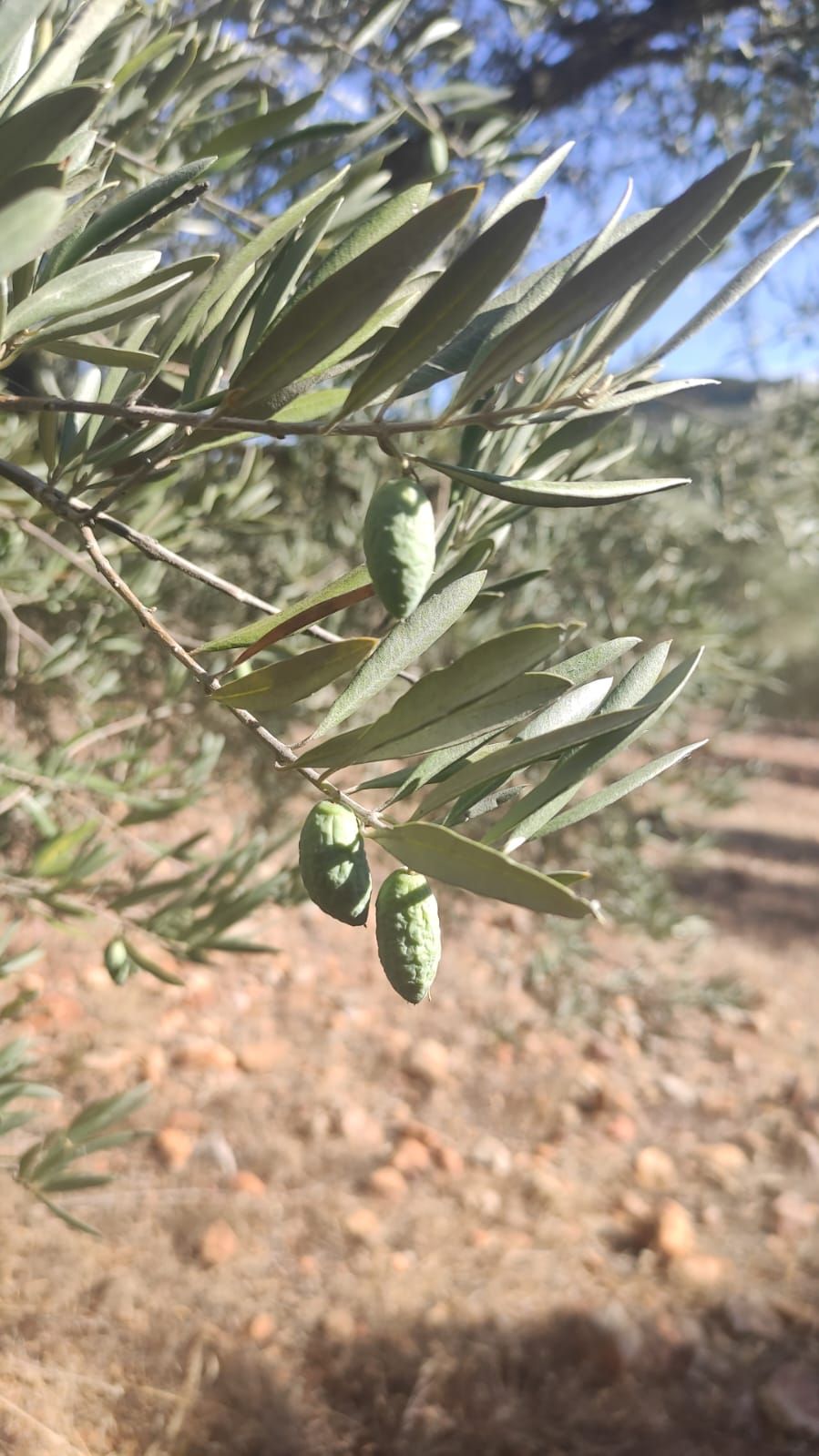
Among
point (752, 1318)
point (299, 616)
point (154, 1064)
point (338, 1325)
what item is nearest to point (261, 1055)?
point (154, 1064)

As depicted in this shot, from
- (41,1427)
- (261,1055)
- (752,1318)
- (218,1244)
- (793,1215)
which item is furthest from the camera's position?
(261,1055)

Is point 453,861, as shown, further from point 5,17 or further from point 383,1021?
point 383,1021

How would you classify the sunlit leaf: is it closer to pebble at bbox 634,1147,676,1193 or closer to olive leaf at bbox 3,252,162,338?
olive leaf at bbox 3,252,162,338

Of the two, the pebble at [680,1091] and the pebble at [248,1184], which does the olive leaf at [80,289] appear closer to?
the pebble at [248,1184]

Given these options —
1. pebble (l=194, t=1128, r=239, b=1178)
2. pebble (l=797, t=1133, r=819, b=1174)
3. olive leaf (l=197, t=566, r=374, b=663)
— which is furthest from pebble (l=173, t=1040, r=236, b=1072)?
olive leaf (l=197, t=566, r=374, b=663)

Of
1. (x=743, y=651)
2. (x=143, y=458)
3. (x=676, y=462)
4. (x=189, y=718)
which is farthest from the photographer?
(x=743, y=651)

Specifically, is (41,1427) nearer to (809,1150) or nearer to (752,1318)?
(752,1318)

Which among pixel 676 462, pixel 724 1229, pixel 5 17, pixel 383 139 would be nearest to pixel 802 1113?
pixel 724 1229
